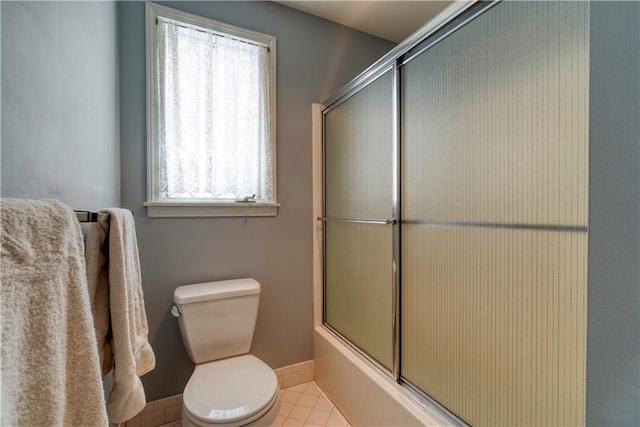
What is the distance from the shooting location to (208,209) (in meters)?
1.61

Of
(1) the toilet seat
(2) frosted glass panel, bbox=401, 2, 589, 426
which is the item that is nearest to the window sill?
(1) the toilet seat

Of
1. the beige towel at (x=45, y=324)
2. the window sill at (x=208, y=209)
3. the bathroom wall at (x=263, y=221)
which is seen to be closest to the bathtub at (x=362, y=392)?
the bathroom wall at (x=263, y=221)

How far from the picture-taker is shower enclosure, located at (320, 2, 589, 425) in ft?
2.51

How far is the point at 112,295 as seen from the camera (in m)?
0.66

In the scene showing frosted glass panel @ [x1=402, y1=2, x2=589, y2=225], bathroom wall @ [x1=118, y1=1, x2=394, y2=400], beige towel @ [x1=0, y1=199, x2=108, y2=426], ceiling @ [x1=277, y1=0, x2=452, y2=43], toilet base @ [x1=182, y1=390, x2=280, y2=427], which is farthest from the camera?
ceiling @ [x1=277, y1=0, x2=452, y2=43]

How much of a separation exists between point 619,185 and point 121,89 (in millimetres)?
1858

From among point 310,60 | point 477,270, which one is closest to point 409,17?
point 310,60

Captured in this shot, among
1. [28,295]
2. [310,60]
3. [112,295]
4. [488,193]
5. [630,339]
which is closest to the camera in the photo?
[28,295]

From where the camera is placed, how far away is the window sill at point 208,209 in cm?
150

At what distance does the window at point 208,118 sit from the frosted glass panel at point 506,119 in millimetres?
925

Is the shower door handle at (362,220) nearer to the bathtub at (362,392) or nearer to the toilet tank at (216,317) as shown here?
the toilet tank at (216,317)

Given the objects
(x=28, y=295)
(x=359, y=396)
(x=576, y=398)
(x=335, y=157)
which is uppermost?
(x=335, y=157)

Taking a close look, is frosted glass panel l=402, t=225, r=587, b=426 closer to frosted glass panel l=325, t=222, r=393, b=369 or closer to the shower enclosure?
the shower enclosure

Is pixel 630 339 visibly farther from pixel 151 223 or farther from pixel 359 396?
pixel 151 223
